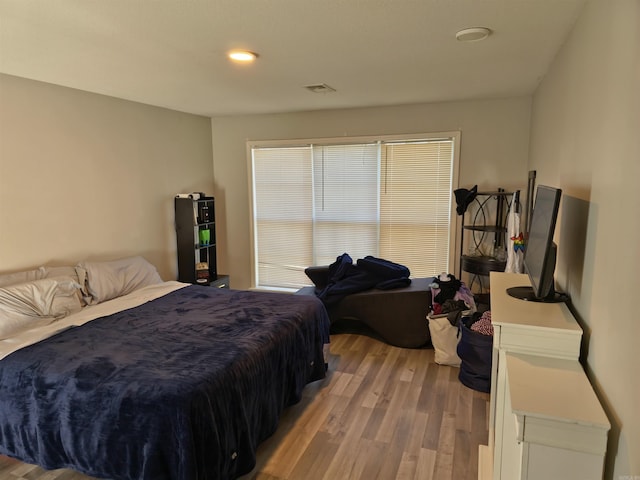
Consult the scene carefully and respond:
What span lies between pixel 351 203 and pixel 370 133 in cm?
81

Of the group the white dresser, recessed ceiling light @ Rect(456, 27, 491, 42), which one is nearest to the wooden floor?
the white dresser

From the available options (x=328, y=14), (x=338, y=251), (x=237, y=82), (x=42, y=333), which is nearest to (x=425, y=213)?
(x=338, y=251)

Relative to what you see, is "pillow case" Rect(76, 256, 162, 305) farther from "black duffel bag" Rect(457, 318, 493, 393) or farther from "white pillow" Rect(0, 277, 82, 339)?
"black duffel bag" Rect(457, 318, 493, 393)

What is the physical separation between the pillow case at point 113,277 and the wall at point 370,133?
1602mm

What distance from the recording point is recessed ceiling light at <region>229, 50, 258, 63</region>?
97.9 inches

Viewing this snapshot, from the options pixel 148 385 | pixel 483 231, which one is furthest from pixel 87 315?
pixel 483 231

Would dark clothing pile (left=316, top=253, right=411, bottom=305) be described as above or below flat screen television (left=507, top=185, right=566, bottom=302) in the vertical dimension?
below

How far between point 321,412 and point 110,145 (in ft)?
9.82

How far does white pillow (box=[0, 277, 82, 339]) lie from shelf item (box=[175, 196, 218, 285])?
1.49 m

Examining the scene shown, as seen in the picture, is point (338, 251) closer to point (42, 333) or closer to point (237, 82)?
point (237, 82)

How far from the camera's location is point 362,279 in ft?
13.2

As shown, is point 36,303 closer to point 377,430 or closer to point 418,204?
point 377,430

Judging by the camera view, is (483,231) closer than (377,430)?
No

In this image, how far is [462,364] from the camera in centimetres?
322
